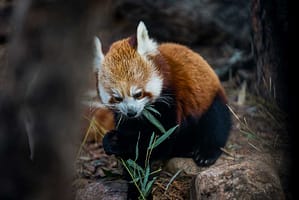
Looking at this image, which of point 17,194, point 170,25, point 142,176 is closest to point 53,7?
point 17,194

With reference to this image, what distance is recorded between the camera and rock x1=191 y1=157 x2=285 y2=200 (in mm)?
3178

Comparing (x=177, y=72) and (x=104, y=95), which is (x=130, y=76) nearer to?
(x=104, y=95)

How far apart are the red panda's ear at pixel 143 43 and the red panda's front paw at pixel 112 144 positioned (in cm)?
58

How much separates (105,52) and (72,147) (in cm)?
152

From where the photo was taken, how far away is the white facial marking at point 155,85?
137 inches

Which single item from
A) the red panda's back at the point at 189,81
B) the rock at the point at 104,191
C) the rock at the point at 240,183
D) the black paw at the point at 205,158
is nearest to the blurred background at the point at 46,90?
the rock at the point at 240,183

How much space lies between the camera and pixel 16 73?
87.1 inches

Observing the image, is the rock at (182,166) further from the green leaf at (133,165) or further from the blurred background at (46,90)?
the blurred background at (46,90)

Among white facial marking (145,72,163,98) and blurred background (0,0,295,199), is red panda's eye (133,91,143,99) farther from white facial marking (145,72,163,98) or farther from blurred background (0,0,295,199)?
blurred background (0,0,295,199)

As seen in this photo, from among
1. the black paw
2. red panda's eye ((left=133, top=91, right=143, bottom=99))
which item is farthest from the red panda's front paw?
the black paw

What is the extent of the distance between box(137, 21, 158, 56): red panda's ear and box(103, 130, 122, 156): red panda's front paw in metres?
0.58

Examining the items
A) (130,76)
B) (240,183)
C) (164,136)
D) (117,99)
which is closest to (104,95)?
(117,99)

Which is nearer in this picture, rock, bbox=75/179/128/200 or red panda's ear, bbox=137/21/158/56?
red panda's ear, bbox=137/21/158/56

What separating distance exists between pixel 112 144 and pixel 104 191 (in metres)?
0.33
